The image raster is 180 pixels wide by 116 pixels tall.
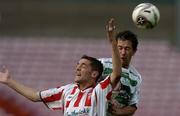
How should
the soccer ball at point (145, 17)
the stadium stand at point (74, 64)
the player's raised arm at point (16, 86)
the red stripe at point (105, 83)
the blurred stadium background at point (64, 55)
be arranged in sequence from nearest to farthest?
the red stripe at point (105, 83) → the player's raised arm at point (16, 86) → the soccer ball at point (145, 17) → the blurred stadium background at point (64, 55) → the stadium stand at point (74, 64)

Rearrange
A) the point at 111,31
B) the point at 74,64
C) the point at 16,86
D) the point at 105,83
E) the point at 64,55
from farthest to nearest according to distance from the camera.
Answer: the point at 64,55, the point at 74,64, the point at 16,86, the point at 105,83, the point at 111,31

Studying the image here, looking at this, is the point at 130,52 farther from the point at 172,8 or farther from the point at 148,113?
the point at 172,8

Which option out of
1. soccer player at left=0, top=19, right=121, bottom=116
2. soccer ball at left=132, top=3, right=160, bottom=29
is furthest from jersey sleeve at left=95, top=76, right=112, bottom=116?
soccer ball at left=132, top=3, right=160, bottom=29

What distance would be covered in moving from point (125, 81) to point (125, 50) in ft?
0.95

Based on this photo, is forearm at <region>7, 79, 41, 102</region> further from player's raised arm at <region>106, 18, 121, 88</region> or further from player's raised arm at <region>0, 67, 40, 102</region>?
player's raised arm at <region>106, 18, 121, 88</region>

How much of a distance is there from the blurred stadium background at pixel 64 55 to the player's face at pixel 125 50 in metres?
4.05

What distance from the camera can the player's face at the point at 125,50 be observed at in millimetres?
6594

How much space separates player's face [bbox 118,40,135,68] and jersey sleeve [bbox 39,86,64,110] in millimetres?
609

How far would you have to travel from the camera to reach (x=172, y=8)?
25.3 metres

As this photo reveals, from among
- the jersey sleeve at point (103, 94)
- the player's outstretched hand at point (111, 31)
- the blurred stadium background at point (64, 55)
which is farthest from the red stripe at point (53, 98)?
the blurred stadium background at point (64, 55)

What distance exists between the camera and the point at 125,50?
6.61 m

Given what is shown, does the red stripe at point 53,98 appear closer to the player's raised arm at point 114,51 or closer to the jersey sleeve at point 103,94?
the jersey sleeve at point 103,94

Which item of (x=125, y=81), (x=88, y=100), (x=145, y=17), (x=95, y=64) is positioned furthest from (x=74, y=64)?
(x=88, y=100)

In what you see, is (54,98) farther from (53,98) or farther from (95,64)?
(95,64)
